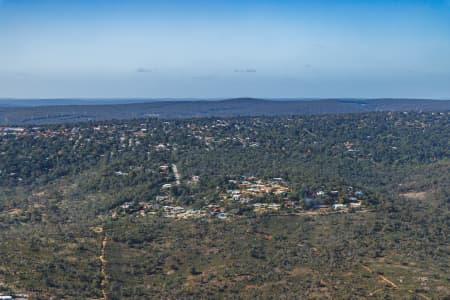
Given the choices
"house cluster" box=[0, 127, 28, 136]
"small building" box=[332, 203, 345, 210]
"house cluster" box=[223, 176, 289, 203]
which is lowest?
"small building" box=[332, 203, 345, 210]

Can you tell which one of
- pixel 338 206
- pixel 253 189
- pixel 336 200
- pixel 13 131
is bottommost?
pixel 338 206

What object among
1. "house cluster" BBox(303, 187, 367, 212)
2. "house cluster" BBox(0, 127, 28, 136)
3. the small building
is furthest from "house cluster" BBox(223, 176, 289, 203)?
"house cluster" BBox(0, 127, 28, 136)

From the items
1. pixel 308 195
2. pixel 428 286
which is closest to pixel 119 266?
pixel 428 286

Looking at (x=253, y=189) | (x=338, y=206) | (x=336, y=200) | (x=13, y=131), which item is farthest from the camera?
(x=13, y=131)

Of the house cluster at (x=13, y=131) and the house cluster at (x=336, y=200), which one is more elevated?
the house cluster at (x=13, y=131)

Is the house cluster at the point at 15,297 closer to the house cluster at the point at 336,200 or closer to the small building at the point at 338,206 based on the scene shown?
the house cluster at the point at 336,200

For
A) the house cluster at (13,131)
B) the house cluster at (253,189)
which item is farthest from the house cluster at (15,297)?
the house cluster at (13,131)

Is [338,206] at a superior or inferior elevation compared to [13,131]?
inferior

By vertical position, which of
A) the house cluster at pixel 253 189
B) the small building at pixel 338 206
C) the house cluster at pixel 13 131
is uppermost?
the house cluster at pixel 13 131

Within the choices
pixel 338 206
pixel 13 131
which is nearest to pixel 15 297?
pixel 338 206

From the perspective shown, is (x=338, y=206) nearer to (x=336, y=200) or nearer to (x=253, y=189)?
(x=336, y=200)

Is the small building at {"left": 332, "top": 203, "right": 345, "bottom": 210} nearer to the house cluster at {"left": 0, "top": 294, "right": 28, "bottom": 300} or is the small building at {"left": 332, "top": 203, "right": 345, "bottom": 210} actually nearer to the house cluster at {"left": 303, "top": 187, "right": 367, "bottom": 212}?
the house cluster at {"left": 303, "top": 187, "right": 367, "bottom": 212}

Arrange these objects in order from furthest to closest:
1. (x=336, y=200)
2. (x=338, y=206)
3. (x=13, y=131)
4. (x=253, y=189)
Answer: (x=13, y=131) → (x=253, y=189) → (x=336, y=200) → (x=338, y=206)
